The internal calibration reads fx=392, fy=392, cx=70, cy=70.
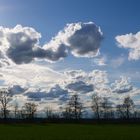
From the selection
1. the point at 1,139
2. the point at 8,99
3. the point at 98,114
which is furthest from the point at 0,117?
the point at 1,139

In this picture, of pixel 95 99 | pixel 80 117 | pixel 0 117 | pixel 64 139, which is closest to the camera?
pixel 64 139

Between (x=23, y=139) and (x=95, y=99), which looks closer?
(x=23, y=139)

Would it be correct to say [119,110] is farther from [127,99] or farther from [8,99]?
[8,99]

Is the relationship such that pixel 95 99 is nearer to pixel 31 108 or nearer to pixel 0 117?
pixel 31 108

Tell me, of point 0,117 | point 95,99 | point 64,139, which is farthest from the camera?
point 95,99

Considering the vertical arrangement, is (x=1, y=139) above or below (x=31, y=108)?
below

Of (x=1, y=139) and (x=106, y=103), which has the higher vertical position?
(x=106, y=103)

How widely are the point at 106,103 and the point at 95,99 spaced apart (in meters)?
7.45

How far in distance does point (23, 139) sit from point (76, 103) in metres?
124

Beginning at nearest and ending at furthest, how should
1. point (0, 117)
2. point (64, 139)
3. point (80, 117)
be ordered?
point (64, 139) < point (0, 117) < point (80, 117)

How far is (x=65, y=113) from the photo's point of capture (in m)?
182

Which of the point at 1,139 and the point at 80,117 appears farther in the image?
the point at 80,117

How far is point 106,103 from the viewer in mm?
185500

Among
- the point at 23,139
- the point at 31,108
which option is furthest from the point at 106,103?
the point at 23,139
